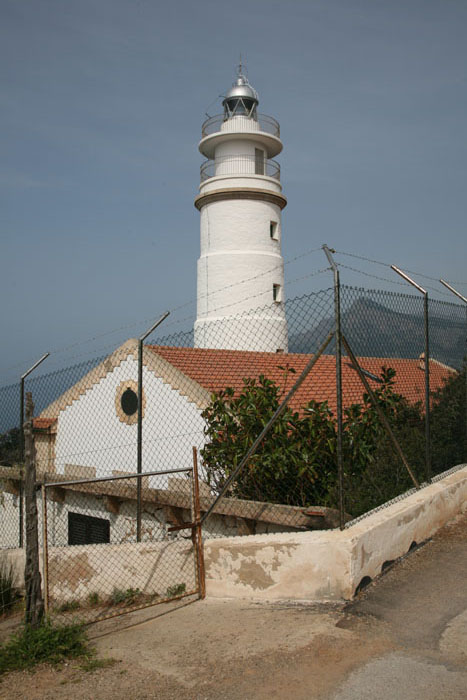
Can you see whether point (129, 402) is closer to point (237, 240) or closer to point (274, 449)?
point (274, 449)

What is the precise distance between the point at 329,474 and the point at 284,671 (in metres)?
3.83

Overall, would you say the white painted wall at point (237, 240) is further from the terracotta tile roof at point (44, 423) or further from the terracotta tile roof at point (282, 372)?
the terracotta tile roof at point (44, 423)

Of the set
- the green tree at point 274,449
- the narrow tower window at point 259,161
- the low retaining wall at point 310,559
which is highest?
the narrow tower window at point 259,161

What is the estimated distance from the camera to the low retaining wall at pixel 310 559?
473 cm

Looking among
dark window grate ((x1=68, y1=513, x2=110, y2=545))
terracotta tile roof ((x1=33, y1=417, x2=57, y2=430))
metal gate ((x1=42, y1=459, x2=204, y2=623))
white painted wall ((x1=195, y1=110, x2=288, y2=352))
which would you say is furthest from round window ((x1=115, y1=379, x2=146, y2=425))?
white painted wall ((x1=195, y1=110, x2=288, y2=352))

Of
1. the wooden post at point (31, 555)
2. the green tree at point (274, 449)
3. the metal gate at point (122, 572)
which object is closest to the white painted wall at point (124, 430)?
the green tree at point (274, 449)

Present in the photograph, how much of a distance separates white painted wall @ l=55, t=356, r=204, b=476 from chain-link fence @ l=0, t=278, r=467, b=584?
25 millimetres

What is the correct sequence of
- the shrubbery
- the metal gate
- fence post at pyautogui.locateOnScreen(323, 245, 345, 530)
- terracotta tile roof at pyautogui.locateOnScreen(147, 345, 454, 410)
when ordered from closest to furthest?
fence post at pyautogui.locateOnScreen(323, 245, 345, 530), the metal gate, the shrubbery, terracotta tile roof at pyautogui.locateOnScreen(147, 345, 454, 410)

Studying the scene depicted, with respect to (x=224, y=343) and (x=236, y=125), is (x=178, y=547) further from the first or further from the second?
(x=236, y=125)

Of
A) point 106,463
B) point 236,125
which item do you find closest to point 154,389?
point 106,463

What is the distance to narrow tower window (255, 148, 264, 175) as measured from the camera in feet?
66.5

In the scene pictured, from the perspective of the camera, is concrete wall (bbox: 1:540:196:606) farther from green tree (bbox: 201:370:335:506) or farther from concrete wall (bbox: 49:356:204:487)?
concrete wall (bbox: 49:356:204:487)

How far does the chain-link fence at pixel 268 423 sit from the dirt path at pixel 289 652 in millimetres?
934

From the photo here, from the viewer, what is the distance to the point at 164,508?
9.12 m
